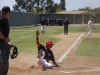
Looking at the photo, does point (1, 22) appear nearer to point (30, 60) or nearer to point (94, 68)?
point (94, 68)

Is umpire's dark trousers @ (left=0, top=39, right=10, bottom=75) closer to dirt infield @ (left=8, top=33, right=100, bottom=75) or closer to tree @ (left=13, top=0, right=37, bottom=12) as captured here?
dirt infield @ (left=8, top=33, right=100, bottom=75)

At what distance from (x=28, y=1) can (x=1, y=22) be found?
100470mm

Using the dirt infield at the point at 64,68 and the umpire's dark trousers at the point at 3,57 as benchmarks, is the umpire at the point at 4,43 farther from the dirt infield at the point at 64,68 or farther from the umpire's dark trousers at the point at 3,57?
the dirt infield at the point at 64,68

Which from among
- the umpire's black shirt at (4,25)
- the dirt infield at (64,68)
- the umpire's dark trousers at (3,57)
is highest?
the umpire's black shirt at (4,25)

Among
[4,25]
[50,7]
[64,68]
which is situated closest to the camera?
[4,25]

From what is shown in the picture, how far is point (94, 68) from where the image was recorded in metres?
9.52

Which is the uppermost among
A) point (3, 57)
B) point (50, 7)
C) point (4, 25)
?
point (4, 25)

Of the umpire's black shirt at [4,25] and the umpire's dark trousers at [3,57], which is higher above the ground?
the umpire's black shirt at [4,25]

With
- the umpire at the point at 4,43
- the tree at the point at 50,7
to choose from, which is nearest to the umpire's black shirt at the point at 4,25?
the umpire at the point at 4,43

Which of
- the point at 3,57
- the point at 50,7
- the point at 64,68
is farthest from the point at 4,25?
the point at 50,7

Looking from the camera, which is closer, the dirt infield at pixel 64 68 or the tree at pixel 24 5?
the dirt infield at pixel 64 68

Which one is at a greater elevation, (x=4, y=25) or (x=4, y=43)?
(x=4, y=25)

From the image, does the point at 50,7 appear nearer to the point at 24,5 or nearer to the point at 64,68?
the point at 24,5

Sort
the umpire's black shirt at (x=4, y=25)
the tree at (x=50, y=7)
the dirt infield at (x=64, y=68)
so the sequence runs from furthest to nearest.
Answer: the tree at (x=50, y=7)
the dirt infield at (x=64, y=68)
the umpire's black shirt at (x=4, y=25)
